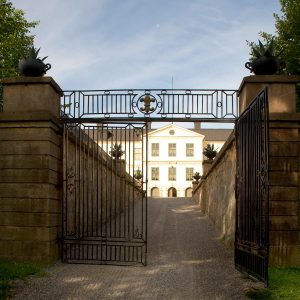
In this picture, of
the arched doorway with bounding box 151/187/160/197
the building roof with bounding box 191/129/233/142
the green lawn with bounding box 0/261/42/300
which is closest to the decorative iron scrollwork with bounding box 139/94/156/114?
the green lawn with bounding box 0/261/42/300

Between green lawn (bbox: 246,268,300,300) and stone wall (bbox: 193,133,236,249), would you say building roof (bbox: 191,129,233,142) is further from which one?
green lawn (bbox: 246,268,300,300)

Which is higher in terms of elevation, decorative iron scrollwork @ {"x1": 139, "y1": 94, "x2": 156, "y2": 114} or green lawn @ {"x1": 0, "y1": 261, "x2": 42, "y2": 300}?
decorative iron scrollwork @ {"x1": 139, "y1": 94, "x2": 156, "y2": 114}

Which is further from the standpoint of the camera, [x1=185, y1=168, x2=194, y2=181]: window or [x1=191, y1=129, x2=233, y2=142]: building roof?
[x1=191, y1=129, x2=233, y2=142]: building roof

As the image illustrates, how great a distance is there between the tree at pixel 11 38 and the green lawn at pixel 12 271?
13.2 meters

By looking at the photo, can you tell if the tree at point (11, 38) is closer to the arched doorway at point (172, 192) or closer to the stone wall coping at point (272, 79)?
the stone wall coping at point (272, 79)

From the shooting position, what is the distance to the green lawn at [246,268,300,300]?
668 centimetres

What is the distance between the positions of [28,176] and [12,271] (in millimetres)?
1945

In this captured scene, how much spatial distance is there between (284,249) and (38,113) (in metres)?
5.36

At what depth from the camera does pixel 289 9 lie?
20.5 meters

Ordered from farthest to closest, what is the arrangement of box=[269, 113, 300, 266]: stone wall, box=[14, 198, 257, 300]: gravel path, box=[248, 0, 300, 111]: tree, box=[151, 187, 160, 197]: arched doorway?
box=[151, 187, 160, 197]: arched doorway < box=[248, 0, 300, 111]: tree < box=[269, 113, 300, 266]: stone wall < box=[14, 198, 257, 300]: gravel path

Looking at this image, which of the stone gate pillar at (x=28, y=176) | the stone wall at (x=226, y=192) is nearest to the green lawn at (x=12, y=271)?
the stone gate pillar at (x=28, y=176)

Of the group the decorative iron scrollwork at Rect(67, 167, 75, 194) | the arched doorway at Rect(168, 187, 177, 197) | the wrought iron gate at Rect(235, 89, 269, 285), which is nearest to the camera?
the wrought iron gate at Rect(235, 89, 269, 285)

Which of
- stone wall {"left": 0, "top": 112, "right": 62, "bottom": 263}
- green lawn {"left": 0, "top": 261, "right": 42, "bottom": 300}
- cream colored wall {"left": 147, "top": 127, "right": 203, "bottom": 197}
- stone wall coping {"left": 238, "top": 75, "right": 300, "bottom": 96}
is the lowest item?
green lawn {"left": 0, "top": 261, "right": 42, "bottom": 300}

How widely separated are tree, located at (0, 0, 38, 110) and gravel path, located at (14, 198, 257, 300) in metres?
12.7
